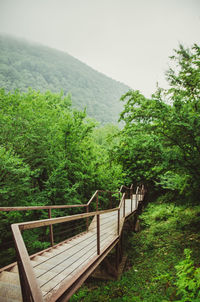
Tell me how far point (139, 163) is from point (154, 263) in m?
3.70

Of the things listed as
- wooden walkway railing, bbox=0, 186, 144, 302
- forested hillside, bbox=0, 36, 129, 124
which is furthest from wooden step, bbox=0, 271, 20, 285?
forested hillside, bbox=0, 36, 129, 124

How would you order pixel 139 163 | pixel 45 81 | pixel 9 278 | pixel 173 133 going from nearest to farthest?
pixel 9 278, pixel 173 133, pixel 139 163, pixel 45 81

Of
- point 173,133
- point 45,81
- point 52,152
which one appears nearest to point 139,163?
point 173,133

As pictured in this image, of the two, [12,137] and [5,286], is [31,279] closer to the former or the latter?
[5,286]

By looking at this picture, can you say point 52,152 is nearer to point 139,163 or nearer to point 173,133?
point 139,163

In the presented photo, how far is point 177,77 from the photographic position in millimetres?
5836

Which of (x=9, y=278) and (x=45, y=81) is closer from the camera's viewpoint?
(x=9, y=278)

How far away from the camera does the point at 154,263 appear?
5938 millimetres

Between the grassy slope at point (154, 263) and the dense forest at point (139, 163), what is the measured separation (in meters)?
0.03

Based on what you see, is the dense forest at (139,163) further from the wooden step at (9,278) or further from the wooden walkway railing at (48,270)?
the wooden step at (9,278)

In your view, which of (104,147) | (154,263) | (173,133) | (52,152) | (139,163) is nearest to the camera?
(173,133)

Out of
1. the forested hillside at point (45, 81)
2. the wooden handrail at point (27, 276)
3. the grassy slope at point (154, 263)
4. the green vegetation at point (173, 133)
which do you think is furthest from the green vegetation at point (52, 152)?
the wooden handrail at point (27, 276)

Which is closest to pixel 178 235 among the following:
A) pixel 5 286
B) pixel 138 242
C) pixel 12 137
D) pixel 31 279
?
pixel 138 242

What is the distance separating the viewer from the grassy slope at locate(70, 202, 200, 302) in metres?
4.51
